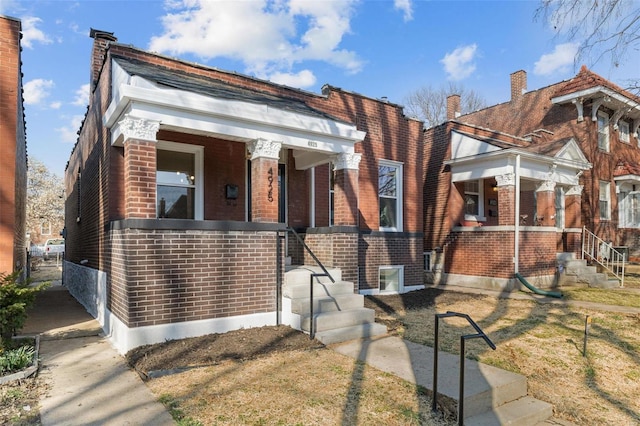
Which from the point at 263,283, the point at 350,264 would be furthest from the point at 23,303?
the point at 350,264

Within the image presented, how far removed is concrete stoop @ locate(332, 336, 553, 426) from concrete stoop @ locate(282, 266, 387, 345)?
→ 0.62 m

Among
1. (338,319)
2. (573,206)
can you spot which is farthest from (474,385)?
(573,206)

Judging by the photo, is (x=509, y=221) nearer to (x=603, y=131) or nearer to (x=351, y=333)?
(x=351, y=333)

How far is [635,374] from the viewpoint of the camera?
493cm

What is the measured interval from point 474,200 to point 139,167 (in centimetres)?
1089

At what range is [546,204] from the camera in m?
11.9

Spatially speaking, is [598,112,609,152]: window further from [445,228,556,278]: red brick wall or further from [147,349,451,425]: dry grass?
[147,349,451,425]: dry grass

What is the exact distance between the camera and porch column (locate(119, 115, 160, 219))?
557cm

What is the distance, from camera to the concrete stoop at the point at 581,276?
11742mm

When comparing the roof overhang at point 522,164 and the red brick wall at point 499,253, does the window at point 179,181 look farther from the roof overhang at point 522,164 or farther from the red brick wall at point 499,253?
the red brick wall at point 499,253

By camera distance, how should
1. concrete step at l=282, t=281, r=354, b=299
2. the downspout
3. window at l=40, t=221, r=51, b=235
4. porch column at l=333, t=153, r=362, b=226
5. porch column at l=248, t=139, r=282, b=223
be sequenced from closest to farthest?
1. concrete step at l=282, t=281, r=354, b=299
2. porch column at l=248, t=139, r=282, b=223
3. porch column at l=333, t=153, r=362, b=226
4. the downspout
5. window at l=40, t=221, r=51, b=235

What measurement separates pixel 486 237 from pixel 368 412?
29.4 feet

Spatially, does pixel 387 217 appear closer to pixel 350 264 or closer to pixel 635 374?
pixel 350 264

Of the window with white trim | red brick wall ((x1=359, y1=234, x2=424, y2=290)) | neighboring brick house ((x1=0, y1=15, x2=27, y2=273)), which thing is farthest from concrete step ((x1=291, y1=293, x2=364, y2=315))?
the window with white trim
